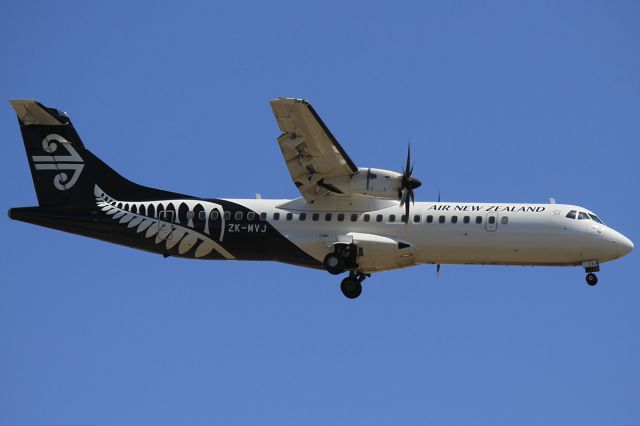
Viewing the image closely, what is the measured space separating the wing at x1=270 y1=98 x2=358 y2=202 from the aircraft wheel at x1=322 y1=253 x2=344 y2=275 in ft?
6.29

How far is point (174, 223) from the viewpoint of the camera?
3077 cm

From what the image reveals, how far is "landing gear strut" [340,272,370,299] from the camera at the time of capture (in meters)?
30.6

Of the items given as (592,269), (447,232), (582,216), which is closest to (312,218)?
(447,232)

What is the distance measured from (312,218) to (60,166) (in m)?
8.25

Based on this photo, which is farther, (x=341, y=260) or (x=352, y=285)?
(x=352, y=285)

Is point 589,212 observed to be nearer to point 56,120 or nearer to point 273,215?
point 273,215

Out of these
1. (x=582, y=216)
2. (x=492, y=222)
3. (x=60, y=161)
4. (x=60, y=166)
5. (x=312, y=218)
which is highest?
(x=60, y=161)

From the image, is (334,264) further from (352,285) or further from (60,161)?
(60,161)

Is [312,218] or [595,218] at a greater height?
[595,218]

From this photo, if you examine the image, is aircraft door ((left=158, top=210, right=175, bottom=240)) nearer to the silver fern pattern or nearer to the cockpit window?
the silver fern pattern

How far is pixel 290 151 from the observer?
28734 millimetres

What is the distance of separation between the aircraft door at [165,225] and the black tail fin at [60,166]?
37.9 inches

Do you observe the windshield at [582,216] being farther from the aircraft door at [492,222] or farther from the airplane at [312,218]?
the aircraft door at [492,222]

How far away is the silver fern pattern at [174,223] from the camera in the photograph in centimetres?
3059
